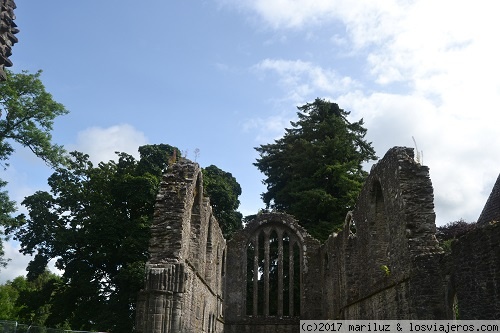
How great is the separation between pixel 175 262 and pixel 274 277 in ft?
51.8

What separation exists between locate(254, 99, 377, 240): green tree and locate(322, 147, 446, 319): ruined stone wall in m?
10.3

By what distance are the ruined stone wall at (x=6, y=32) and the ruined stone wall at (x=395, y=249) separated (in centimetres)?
758

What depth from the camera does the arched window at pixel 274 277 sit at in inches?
814

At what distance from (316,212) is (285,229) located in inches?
167

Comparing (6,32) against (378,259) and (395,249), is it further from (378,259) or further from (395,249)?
(378,259)

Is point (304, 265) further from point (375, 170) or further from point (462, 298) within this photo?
point (462, 298)

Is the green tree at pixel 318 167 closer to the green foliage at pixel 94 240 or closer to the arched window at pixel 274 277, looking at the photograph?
the arched window at pixel 274 277

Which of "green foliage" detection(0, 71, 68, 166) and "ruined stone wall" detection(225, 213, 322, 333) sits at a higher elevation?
"green foliage" detection(0, 71, 68, 166)

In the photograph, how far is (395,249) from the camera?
10.3 m

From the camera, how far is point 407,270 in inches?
369

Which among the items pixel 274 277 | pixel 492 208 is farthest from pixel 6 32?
pixel 274 277

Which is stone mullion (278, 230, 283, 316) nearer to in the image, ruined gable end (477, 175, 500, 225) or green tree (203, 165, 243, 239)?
green tree (203, 165, 243, 239)

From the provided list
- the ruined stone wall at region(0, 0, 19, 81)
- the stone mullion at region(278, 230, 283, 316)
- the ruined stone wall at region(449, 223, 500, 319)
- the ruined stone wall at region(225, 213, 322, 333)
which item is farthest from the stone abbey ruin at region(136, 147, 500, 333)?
the stone mullion at region(278, 230, 283, 316)

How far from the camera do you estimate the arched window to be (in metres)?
20.7
